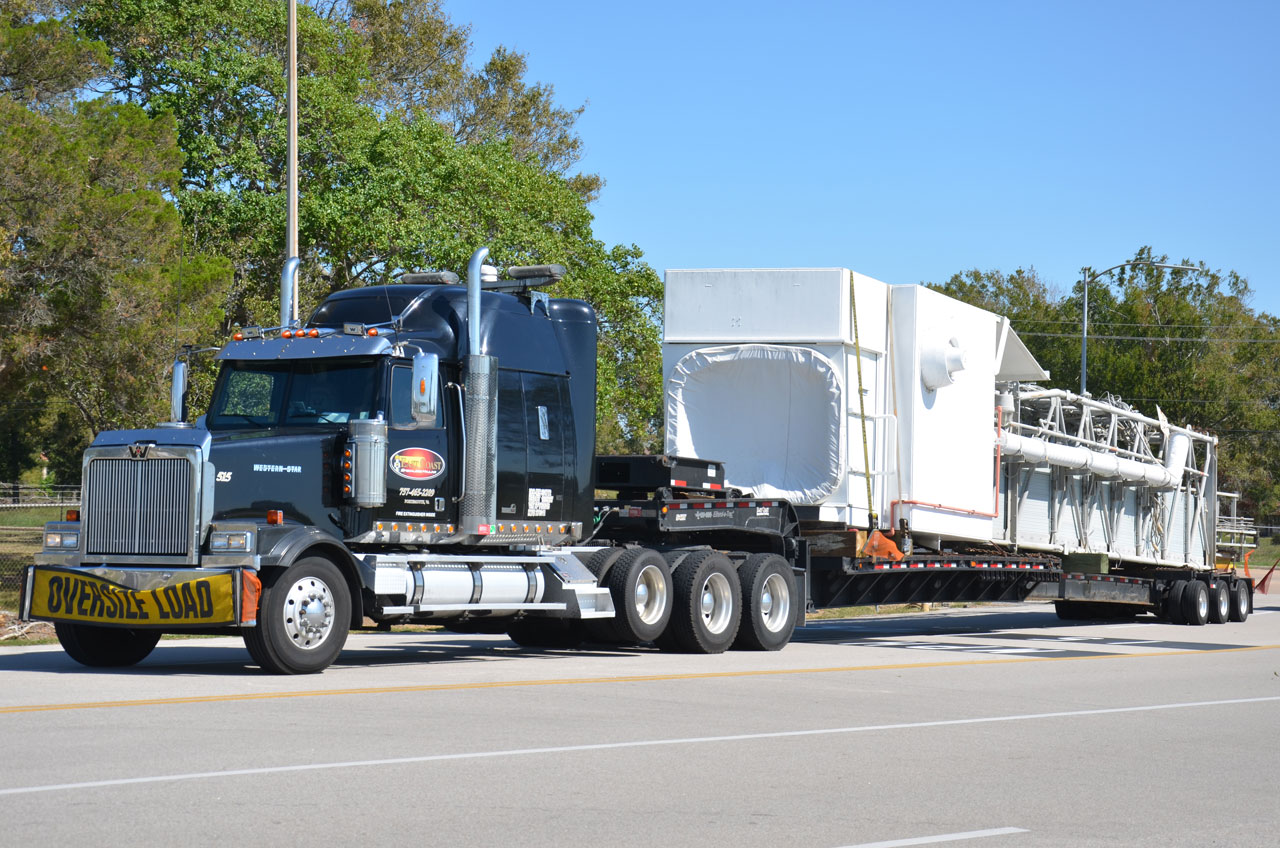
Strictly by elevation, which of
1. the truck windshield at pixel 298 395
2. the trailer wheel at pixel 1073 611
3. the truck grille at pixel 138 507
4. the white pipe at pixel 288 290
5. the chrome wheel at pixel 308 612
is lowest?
the trailer wheel at pixel 1073 611

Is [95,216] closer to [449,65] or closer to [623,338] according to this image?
[623,338]

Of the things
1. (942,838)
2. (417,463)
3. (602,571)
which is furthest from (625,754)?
(602,571)

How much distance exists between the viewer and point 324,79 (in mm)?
33094

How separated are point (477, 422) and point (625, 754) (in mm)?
6381

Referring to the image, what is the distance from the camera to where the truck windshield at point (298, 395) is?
1402 cm

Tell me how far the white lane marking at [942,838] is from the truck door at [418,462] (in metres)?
8.12

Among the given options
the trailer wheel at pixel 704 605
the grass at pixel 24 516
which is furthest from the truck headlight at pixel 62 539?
the grass at pixel 24 516

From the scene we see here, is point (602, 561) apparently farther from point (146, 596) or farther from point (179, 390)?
point (146, 596)

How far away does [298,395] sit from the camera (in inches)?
558

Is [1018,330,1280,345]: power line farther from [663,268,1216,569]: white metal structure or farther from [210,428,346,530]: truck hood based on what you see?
[210,428,346,530]: truck hood

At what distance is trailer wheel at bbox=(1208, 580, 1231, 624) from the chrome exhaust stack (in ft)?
55.8

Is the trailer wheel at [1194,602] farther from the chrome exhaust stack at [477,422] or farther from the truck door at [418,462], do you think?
the truck door at [418,462]

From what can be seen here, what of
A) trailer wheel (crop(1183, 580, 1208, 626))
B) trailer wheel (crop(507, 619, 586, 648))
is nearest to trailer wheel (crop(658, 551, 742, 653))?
trailer wheel (crop(507, 619, 586, 648))

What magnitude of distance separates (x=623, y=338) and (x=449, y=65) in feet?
56.1
